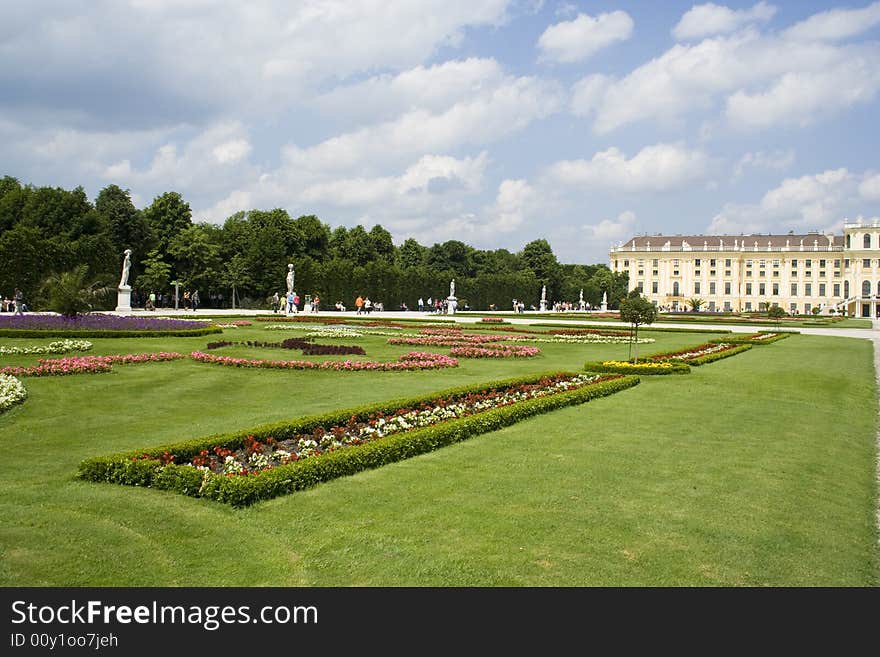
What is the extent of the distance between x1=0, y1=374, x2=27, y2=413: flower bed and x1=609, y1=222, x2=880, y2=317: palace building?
110m

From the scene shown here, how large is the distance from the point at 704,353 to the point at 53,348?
56.6 ft

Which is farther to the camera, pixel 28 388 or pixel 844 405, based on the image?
pixel 844 405

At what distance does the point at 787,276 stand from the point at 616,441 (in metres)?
119

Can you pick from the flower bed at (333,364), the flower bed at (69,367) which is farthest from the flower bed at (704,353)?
the flower bed at (69,367)

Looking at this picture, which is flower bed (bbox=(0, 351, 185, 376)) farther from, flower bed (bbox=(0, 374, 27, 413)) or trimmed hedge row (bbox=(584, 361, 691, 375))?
trimmed hedge row (bbox=(584, 361, 691, 375))

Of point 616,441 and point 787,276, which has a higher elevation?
point 787,276

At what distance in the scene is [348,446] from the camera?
7.45 m

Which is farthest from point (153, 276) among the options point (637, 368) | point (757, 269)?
point (757, 269)

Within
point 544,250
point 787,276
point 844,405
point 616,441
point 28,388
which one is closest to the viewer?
point 616,441

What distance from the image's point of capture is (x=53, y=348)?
15586 mm

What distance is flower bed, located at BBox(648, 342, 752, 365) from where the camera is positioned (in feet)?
60.1

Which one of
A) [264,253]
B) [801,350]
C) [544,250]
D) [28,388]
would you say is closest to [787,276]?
[544,250]
